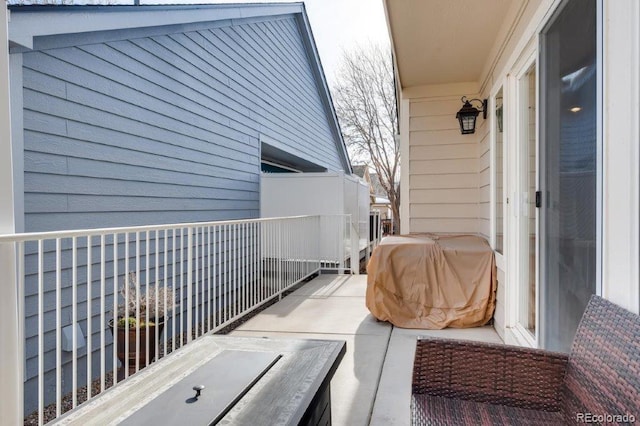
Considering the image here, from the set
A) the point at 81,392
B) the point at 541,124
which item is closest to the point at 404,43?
the point at 541,124

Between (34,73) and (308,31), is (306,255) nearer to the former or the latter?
(34,73)

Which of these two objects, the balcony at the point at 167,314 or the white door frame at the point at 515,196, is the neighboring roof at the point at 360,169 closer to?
the balcony at the point at 167,314

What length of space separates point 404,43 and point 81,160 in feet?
9.33

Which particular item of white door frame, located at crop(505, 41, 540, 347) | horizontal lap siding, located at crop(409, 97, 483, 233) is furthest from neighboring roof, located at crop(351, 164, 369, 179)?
white door frame, located at crop(505, 41, 540, 347)

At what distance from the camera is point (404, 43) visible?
136 inches

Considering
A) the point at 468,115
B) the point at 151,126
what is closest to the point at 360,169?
the point at 468,115

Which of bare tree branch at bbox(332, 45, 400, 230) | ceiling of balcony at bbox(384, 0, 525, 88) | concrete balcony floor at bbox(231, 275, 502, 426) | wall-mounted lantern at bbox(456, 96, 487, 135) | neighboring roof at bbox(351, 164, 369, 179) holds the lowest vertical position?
concrete balcony floor at bbox(231, 275, 502, 426)

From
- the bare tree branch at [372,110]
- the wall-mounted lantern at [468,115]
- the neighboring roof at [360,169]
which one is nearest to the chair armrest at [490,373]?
the wall-mounted lantern at [468,115]

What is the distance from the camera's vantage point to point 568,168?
1836 millimetres

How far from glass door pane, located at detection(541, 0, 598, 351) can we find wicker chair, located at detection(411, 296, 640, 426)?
415 millimetres

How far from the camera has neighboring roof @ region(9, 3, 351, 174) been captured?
284 centimetres
